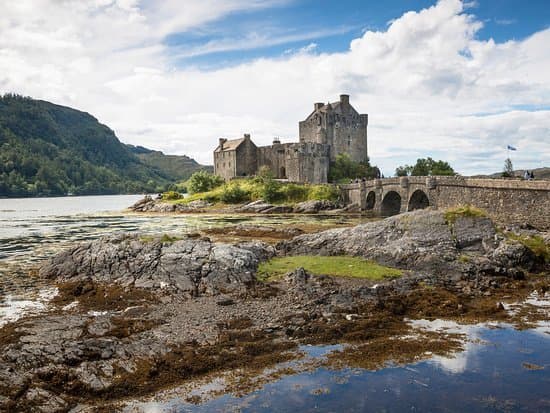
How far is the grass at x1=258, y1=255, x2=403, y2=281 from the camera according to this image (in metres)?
21.9

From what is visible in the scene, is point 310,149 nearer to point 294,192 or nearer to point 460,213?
point 294,192

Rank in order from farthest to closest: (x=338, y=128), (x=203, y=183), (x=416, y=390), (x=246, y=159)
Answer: (x=246, y=159) < (x=203, y=183) < (x=338, y=128) < (x=416, y=390)

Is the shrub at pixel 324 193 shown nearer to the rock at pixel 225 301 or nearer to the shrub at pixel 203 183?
the shrub at pixel 203 183

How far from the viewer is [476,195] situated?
1549 inches

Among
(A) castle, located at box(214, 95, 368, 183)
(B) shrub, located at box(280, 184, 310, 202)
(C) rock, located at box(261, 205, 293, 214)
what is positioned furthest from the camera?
(A) castle, located at box(214, 95, 368, 183)

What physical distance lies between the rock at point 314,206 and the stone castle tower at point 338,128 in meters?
22.5

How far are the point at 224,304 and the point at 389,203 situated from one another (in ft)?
163

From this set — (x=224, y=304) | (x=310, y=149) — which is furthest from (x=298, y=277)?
(x=310, y=149)

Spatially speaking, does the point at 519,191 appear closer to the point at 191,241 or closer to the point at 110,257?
the point at 191,241

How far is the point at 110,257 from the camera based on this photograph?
81.4 ft

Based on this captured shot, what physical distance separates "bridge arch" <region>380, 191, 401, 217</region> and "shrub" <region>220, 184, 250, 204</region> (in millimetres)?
27868

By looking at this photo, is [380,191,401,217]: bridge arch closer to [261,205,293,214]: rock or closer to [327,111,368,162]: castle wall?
[261,205,293,214]: rock

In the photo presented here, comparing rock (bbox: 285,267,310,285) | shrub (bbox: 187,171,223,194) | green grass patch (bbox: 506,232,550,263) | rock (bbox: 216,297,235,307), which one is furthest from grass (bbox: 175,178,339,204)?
rock (bbox: 216,297,235,307)

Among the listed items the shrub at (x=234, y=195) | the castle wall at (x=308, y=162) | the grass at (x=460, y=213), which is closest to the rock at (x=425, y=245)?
the grass at (x=460, y=213)
